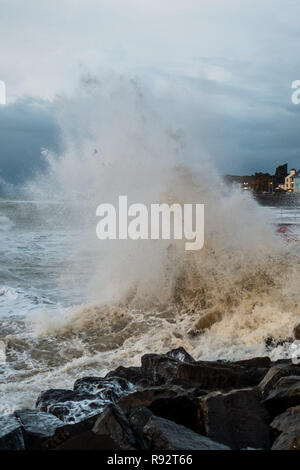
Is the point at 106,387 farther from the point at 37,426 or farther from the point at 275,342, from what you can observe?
the point at 275,342

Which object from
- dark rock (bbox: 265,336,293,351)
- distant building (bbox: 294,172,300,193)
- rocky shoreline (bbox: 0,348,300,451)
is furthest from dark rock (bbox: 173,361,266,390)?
distant building (bbox: 294,172,300,193)

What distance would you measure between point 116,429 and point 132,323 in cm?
500

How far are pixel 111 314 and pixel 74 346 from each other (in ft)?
5.85

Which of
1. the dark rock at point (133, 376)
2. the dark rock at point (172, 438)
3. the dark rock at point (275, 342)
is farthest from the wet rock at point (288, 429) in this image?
the dark rock at point (275, 342)

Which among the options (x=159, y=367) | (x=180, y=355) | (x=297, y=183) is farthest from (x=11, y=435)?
(x=297, y=183)

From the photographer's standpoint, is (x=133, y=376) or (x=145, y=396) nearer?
(x=145, y=396)

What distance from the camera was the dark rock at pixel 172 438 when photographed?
3.33 metres

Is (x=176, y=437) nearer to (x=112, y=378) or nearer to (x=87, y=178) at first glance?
(x=112, y=378)

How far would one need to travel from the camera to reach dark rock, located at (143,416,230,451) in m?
3.33

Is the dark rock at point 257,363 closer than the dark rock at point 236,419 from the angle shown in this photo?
No

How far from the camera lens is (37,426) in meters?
4.04

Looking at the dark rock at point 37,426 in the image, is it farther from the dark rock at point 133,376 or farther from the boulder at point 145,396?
the dark rock at point 133,376

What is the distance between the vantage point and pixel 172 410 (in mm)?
4023

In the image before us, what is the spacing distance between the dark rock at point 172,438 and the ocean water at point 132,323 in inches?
87.3
